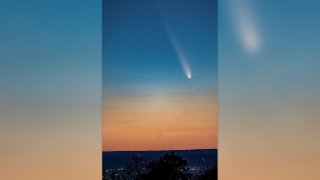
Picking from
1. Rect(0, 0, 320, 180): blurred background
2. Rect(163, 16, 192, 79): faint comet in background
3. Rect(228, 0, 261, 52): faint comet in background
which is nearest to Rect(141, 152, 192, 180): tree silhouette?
Rect(0, 0, 320, 180): blurred background

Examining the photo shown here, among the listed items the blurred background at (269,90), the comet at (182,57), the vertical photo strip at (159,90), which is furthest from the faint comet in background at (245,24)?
the comet at (182,57)

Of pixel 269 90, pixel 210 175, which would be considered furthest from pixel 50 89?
pixel 269 90

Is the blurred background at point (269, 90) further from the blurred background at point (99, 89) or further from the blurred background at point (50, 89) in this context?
the blurred background at point (50, 89)

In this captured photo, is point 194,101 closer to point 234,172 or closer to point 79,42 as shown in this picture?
point 234,172

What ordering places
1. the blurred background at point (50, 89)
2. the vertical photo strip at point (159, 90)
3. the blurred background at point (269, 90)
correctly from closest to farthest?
the blurred background at point (50, 89)
the vertical photo strip at point (159, 90)
the blurred background at point (269, 90)

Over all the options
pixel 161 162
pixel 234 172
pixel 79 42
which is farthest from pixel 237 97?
pixel 79 42

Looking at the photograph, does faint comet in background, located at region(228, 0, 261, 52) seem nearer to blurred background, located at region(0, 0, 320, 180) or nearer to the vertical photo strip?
blurred background, located at region(0, 0, 320, 180)

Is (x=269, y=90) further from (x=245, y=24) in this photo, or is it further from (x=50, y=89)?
(x=50, y=89)
